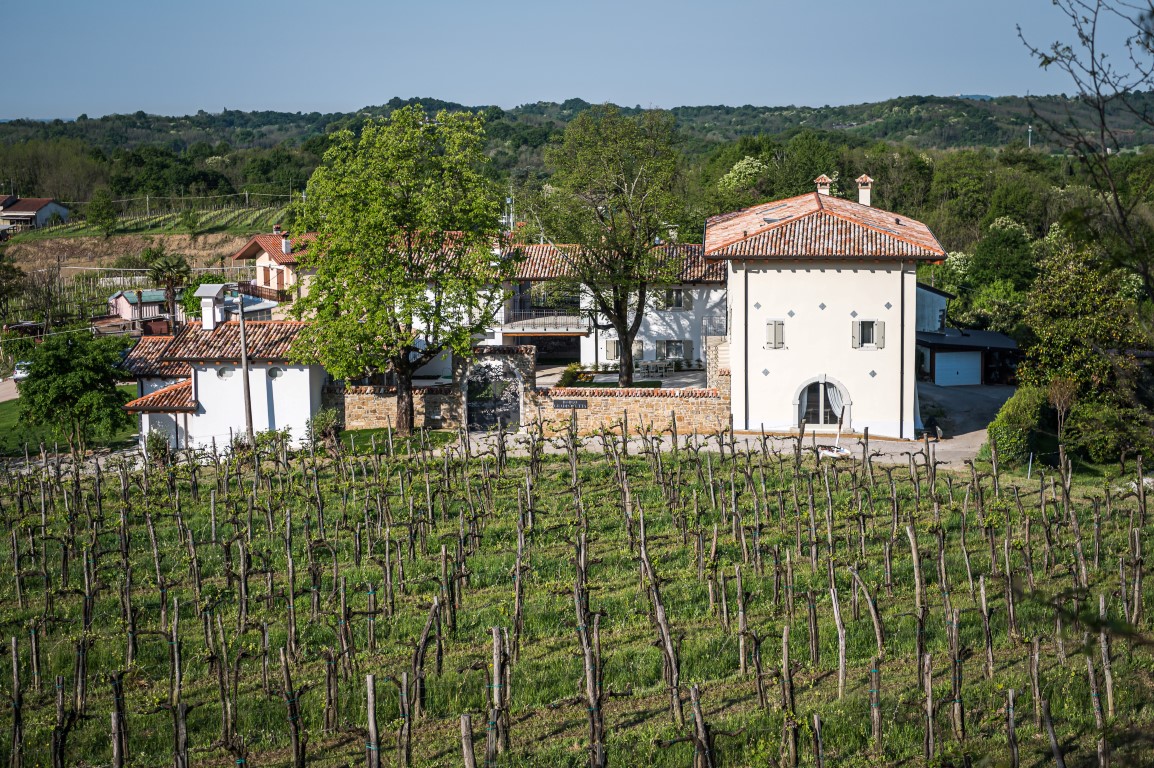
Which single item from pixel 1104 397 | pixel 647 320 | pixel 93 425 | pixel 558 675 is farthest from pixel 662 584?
pixel 647 320

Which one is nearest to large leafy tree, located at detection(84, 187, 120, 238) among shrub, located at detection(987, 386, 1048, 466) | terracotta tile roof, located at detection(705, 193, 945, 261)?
terracotta tile roof, located at detection(705, 193, 945, 261)

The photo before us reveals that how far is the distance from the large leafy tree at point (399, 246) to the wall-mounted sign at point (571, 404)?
9.92ft

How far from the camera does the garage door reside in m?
42.6

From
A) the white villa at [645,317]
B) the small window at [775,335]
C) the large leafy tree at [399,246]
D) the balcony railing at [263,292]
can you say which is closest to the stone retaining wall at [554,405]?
the large leafy tree at [399,246]

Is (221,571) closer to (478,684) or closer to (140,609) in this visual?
(140,609)

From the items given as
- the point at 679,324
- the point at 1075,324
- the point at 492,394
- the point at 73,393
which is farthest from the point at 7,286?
the point at 1075,324

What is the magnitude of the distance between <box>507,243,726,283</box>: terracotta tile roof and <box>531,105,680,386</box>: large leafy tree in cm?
75

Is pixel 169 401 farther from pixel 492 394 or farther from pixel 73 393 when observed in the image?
pixel 492 394

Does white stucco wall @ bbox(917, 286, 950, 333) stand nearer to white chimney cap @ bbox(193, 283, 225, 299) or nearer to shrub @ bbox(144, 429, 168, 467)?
white chimney cap @ bbox(193, 283, 225, 299)

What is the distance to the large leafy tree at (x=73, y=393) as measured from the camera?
31922 mm

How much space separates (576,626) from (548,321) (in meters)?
30.0

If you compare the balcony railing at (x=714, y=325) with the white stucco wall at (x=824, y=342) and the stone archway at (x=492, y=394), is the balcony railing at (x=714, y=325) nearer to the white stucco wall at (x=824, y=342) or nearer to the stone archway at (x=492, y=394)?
the stone archway at (x=492, y=394)

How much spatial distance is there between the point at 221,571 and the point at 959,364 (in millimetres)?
30086

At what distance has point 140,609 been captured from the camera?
1789 cm
